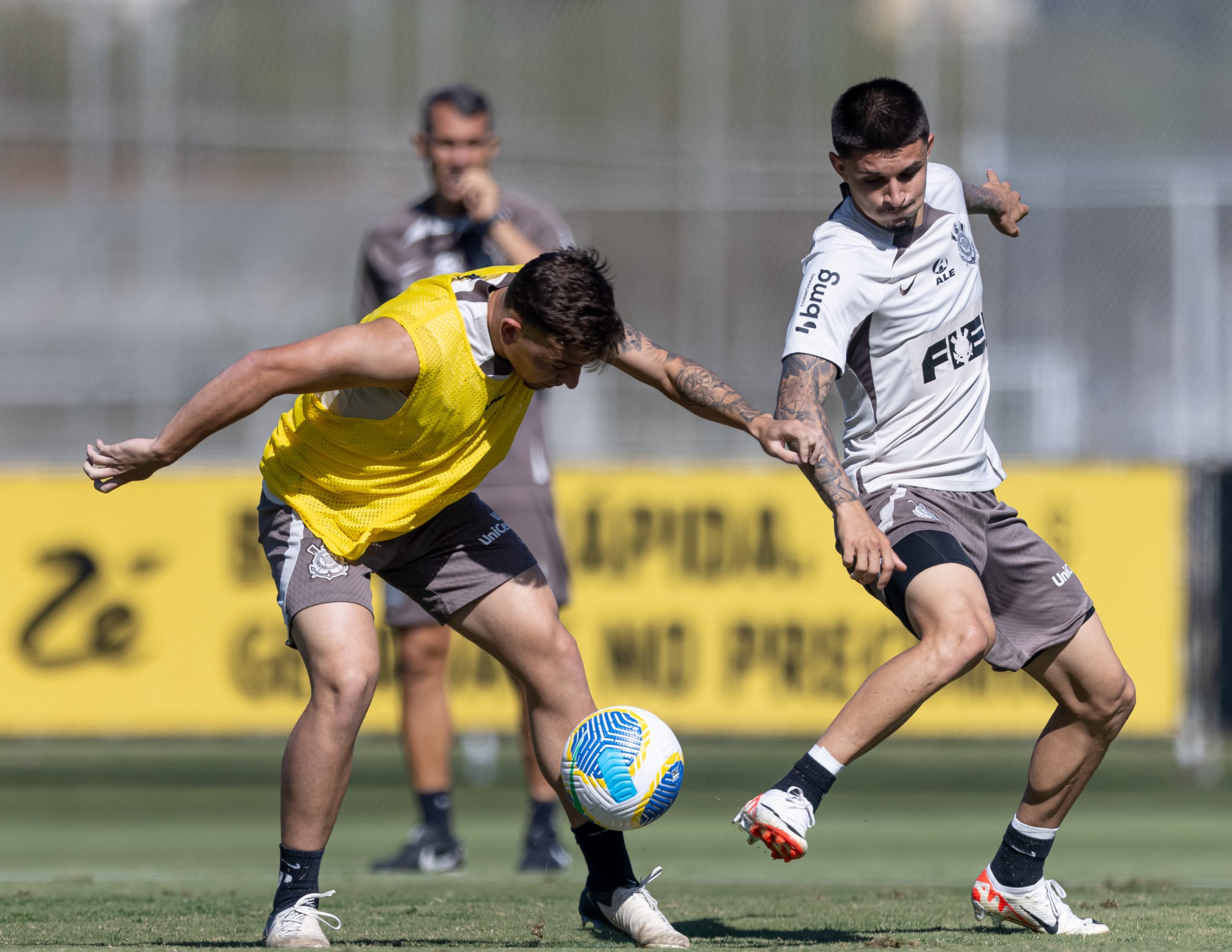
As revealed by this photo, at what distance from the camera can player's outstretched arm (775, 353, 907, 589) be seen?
4.54m

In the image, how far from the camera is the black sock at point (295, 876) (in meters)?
4.69

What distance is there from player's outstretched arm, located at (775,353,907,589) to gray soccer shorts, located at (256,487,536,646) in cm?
91

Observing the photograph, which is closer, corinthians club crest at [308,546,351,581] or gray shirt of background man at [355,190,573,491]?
corinthians club crest at [308,546,351,581]

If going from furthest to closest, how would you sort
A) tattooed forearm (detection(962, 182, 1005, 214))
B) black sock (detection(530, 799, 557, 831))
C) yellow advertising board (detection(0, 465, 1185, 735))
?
yellow advertising board (detection(0, 465, 1185, 735)) → black sock (detection(530, 799, 557, 831)) → tattooed forearm (detection(962, 182, 1005, 214))

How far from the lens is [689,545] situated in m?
10.1

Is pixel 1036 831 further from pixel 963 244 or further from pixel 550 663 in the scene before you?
pixel 963 244

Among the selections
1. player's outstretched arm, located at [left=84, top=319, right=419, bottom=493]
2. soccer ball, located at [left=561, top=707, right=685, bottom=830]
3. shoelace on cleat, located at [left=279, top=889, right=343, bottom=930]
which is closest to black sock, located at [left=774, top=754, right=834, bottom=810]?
soccer ball, located at [left=561, top=707, right=685, bottom=830]

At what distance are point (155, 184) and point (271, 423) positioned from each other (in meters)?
2.73

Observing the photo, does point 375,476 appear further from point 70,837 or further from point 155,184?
point 155,184

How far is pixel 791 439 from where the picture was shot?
4613mm

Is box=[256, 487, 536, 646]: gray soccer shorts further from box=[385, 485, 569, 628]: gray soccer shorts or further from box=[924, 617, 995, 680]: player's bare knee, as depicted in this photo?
box=[385, 485, 569, 628]: gray soccer shorts

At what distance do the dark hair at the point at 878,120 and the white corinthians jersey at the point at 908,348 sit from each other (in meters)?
0.27

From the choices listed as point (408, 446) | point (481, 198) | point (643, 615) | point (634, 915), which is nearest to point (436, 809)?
point (634, 915)

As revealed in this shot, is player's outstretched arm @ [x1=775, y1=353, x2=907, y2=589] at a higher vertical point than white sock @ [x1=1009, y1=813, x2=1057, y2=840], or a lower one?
higher
